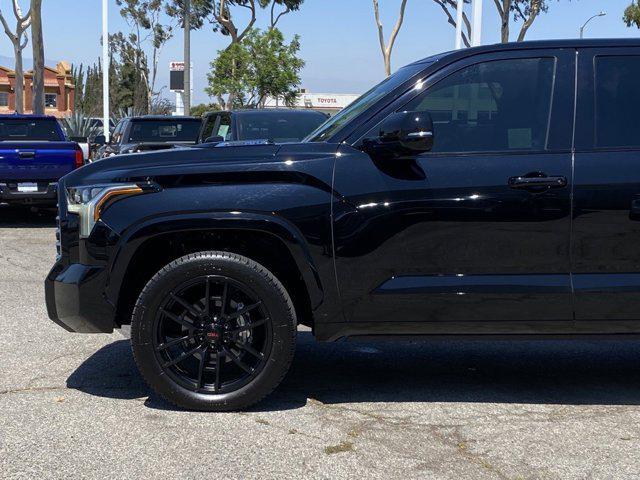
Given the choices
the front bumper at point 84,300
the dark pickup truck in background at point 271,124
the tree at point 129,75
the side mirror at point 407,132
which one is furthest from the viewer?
the tree at point 129,75

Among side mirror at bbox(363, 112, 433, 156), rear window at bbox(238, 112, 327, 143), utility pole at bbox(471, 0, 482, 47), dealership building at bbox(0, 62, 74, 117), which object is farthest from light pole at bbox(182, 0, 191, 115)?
dealership building at bbox(0, 62, 74, 117)

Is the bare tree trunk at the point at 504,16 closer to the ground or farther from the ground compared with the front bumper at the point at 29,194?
farther from the ground

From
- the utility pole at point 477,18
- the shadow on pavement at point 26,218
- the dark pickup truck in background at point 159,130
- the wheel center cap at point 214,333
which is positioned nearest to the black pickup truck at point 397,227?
the wheel center cap at point 214,333

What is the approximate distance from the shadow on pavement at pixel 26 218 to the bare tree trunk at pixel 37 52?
13.7 metres

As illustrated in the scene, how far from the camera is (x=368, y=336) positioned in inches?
191

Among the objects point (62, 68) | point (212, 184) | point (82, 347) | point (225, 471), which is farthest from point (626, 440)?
point (62, 68)

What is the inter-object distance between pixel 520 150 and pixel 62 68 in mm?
83370

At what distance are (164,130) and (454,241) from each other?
1218 cm

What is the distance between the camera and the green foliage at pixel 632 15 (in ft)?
136

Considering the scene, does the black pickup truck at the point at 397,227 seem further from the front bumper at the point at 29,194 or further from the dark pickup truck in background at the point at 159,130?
the dark pickup truck in background at the point at 159,130

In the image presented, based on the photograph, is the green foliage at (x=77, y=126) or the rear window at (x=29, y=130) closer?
the rear window at (x=29, y=130)

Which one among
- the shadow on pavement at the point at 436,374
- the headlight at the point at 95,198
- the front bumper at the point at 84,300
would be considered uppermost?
the headlight at the point at 95,198

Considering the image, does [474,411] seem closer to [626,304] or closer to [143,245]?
[626,304]

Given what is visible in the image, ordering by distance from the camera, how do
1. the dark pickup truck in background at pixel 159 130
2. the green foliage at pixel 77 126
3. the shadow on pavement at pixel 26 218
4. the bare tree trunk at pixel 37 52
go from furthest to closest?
the bare tree trunk at pixel 37 52 → the green foliage at pixel 77 126 → the dark pickup truck in background at pixel 159 130 → the shadow on pavement at pixel 26 218
